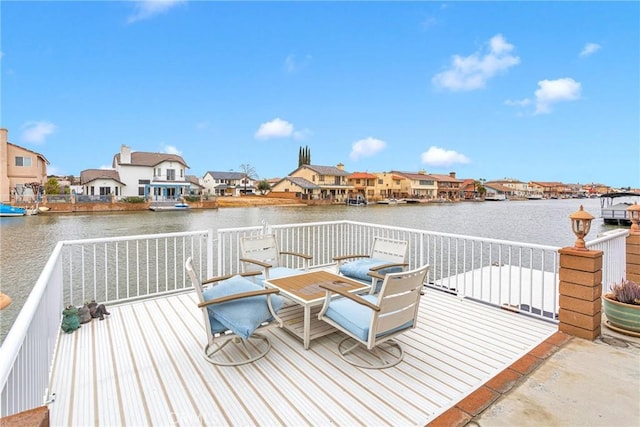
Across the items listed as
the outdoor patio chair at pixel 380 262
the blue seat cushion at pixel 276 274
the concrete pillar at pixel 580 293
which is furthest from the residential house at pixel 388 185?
the concrete pillar at pixel 580 293

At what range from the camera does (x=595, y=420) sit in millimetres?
1899

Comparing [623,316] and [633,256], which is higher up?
[633,256]

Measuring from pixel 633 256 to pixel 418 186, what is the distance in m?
60.0

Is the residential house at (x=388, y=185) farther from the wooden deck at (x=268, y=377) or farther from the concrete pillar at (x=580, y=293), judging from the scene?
the wooden deck at (x=268, y=377)

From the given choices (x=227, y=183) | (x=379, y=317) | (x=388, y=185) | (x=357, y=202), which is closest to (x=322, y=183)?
(x=357, y=202)

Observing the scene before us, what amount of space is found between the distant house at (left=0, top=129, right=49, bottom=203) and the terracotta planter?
38.1 metres

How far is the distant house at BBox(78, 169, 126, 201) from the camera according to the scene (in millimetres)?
34250

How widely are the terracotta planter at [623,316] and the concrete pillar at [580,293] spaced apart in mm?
175

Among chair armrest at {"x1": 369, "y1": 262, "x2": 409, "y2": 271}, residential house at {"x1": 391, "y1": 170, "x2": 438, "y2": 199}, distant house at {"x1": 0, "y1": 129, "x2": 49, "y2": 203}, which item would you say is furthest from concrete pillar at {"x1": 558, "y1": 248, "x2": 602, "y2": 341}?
residential house at {"x1": 391, "y1": 170, "x2": 438, "y2": 199}

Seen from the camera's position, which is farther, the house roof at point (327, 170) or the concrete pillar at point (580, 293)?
the house roof at point (327, 170)

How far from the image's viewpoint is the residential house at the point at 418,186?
6109 centimetres

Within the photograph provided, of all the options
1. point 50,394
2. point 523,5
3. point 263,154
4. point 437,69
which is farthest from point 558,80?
point 263,154

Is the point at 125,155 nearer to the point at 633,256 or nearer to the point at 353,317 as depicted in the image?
the point at 353,317

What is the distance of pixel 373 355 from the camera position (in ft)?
8.90
